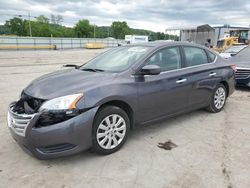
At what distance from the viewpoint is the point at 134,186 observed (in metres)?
2.61

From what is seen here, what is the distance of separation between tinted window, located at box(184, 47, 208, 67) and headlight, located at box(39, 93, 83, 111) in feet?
7.77

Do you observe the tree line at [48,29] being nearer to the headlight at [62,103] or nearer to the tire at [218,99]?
the tire at [218,99]

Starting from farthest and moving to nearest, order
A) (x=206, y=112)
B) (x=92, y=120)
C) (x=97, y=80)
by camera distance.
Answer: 1. (x=206, y=112)
2. (x=97, y=80)
3. (x=92, y=120)

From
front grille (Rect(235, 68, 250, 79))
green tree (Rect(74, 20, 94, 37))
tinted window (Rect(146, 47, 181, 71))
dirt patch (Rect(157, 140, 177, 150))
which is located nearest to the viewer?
dirt patch (Rect(157, 140, 177, 150))

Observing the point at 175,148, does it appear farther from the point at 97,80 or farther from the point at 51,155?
the point at 51,155

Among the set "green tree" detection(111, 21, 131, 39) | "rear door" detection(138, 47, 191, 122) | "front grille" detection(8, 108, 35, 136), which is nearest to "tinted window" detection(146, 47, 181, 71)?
"rear door" detection(138, 47, 191, 122)

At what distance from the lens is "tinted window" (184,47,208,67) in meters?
4.36

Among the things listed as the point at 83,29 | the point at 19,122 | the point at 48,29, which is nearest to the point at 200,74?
the point at 19,122

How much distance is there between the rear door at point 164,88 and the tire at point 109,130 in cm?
37

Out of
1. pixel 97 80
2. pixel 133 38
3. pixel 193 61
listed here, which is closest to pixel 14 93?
pixel 97 80

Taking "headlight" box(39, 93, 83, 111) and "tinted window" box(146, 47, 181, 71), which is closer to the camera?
"headlight" box(39, 93, 83, 111)

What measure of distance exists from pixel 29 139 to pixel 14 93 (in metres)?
4.50

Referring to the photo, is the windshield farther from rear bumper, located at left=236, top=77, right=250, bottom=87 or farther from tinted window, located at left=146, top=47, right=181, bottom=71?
rear bumper, located at left=236, top=77, right=250, bottom=87

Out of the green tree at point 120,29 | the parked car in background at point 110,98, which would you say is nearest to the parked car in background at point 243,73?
the parked car in background at point 110,98
